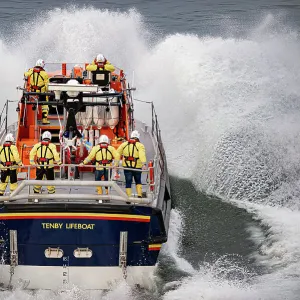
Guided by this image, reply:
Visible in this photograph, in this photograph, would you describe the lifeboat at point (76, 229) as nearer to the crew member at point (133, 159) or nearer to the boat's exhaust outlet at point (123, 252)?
the boat's exhaust outlet at point (123, 252)

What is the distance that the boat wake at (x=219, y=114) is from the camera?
13391 mm

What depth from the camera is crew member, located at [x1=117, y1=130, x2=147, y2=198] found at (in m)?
12.5

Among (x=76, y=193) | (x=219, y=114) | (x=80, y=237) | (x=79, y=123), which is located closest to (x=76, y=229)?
(x=80, y=237)

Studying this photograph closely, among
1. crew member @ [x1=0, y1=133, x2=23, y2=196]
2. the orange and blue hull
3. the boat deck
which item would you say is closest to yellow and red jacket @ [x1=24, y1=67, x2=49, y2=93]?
the boat deck

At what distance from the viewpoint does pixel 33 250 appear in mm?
12305

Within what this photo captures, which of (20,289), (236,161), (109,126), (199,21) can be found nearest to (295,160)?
(236,161)

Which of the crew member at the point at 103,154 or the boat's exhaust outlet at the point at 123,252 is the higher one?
the crew member at the point at 103,154

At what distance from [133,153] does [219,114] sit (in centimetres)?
699

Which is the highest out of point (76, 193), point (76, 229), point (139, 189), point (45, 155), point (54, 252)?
point (45, 155)

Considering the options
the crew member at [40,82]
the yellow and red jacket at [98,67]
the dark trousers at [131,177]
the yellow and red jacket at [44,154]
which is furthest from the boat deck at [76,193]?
the yellow and red jacket at [98,67]

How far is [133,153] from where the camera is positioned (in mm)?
12516

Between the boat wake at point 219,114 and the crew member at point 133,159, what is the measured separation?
5.35 ft

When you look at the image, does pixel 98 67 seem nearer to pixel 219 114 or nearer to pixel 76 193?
pixel 76 193

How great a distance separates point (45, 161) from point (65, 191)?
677 millimetres
